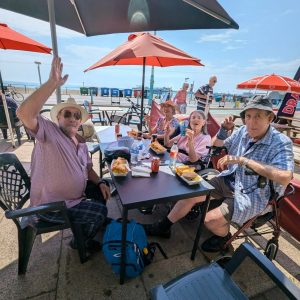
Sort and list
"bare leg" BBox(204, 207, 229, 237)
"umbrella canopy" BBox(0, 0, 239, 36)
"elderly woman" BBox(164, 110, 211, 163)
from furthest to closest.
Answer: "elderly woman" BBox(164, 110, 211, 163) → "umbrella canopy" BBox(0, 0, 239, 36) → "bare leg" BBox(204, 207, 229, 237)

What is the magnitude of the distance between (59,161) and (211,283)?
4.79 ft

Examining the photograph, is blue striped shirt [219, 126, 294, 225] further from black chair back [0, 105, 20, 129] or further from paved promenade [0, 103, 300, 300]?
black chair back [0, 105, 20, 129]

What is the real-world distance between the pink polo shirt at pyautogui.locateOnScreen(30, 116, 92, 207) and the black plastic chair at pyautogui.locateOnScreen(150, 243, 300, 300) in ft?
3.53

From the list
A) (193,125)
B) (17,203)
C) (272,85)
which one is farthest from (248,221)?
(272,85)

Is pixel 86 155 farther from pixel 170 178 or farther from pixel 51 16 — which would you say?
pixel 51 16

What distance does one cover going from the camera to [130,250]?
1.59 metres

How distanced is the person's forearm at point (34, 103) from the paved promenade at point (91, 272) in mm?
1339

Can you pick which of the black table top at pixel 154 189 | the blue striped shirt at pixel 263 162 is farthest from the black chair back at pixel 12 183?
the blue striped shirt at pixel 263 162

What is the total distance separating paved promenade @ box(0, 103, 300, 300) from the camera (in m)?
1.52

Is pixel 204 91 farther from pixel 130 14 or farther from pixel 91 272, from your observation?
pixel 91 272

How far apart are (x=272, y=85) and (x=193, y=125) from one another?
5.15 meters

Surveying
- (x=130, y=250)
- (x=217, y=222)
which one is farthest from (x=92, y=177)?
(x=217, y=222)

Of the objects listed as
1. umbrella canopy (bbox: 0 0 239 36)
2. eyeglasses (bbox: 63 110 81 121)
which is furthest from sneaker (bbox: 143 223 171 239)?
umbrella canopy (bbox: 0 0 239 36)

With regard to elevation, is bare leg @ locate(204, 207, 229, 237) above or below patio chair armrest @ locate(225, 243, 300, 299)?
below
